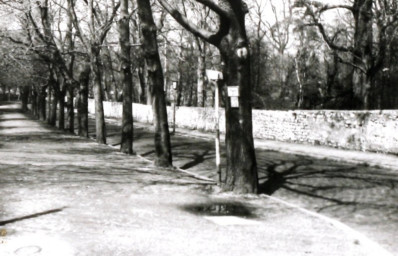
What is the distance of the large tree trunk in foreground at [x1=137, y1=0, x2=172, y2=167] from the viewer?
14.4 m

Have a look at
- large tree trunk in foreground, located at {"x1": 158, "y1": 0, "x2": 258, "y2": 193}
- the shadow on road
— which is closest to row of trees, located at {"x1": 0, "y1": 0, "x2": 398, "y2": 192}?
large tree trunk in foreground, located at {"x1": 158, "y1": 0, "x2": 258, "y2": 193}

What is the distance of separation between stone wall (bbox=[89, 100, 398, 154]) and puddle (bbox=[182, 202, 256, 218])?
31.8ft

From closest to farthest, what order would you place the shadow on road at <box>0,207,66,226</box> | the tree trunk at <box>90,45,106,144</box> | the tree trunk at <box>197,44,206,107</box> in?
1. the shadow on road at <box>0,207,66,226</box>
2. the tree trunk at <box>90,45,106,144</box>
3. the tree trunk at <box>197,44,206,107</box>

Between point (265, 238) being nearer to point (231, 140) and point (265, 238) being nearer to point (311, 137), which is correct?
point (231, 140)

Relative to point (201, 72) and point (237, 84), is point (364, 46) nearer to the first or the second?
point (201, 72)

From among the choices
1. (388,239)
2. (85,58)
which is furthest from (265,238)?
(85,58)

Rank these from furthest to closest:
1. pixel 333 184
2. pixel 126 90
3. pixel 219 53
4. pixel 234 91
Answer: pixel 219 53
pixel 126 90
pixel 333 184
pixel 234 91

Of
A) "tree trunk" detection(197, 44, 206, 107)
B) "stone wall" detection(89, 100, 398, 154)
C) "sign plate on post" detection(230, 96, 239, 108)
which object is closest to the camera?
"sign plate on post" detection(230, 96, 239, 108)

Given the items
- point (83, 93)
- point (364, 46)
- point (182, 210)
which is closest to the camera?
point (182, 210)

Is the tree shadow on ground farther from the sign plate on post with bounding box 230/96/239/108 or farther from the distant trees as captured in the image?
the distant trees

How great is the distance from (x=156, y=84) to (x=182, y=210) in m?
6.23

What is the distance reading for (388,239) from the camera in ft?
24.3

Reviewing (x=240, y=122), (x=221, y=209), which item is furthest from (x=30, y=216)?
(x=240, y=122)

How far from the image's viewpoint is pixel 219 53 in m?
31.4
